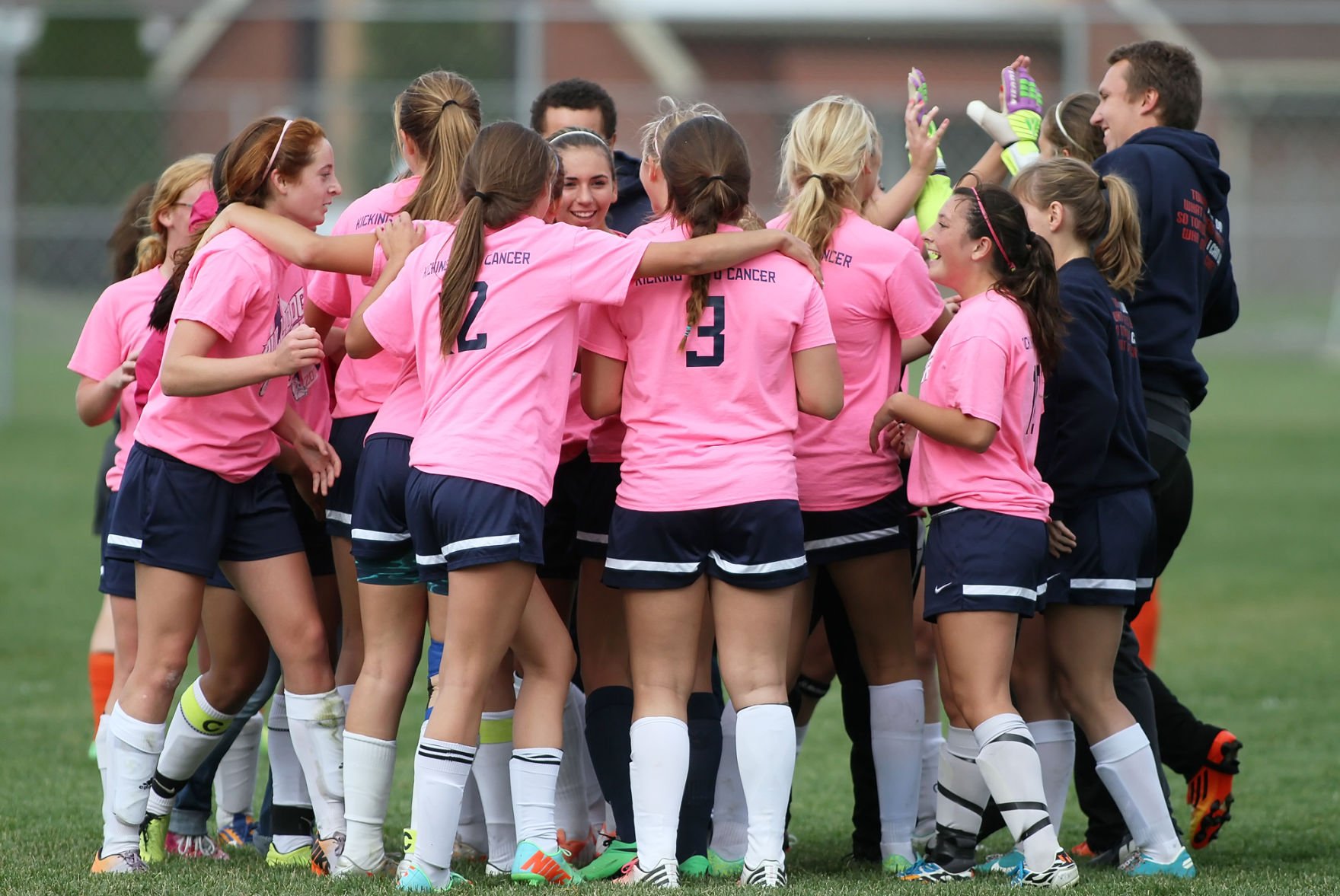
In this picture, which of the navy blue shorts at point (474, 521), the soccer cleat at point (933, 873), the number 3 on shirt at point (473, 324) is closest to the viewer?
the navy blue shorts at point (474, 521)

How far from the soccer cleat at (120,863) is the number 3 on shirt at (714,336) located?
1.92 meters

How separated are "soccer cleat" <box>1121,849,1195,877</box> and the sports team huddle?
1cm

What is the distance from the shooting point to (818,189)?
4176 millimetres

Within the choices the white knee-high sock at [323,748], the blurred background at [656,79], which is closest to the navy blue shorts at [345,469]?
the white knee-high sock at [323,748]

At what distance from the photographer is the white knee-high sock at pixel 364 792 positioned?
3977mm

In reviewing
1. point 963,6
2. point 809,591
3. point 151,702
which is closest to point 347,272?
point 151,702

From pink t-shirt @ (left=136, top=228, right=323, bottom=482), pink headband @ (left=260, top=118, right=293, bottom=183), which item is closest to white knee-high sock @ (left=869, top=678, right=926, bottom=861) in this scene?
pink t-shirt @ (left=136, top=228, right=323, bottom=482)

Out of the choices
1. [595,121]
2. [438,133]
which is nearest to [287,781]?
[438,133]

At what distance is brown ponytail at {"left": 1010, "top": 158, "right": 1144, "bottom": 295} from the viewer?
13.8 feet

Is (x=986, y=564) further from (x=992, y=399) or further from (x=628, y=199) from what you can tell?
(x=628, y=199)

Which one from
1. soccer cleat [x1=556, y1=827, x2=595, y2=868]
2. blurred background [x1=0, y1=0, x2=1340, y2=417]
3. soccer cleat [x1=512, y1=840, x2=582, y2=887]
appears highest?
blurred background [x1=0, y1=0, x2=1340, y2=417]

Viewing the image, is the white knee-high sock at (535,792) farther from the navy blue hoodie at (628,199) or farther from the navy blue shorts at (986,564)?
the navy blue hoodie at (628,199)

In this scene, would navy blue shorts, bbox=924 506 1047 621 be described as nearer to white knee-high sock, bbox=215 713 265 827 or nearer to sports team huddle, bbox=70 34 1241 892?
sports team huddle, bbox=70 34 1241 892

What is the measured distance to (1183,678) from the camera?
749 centimetres
